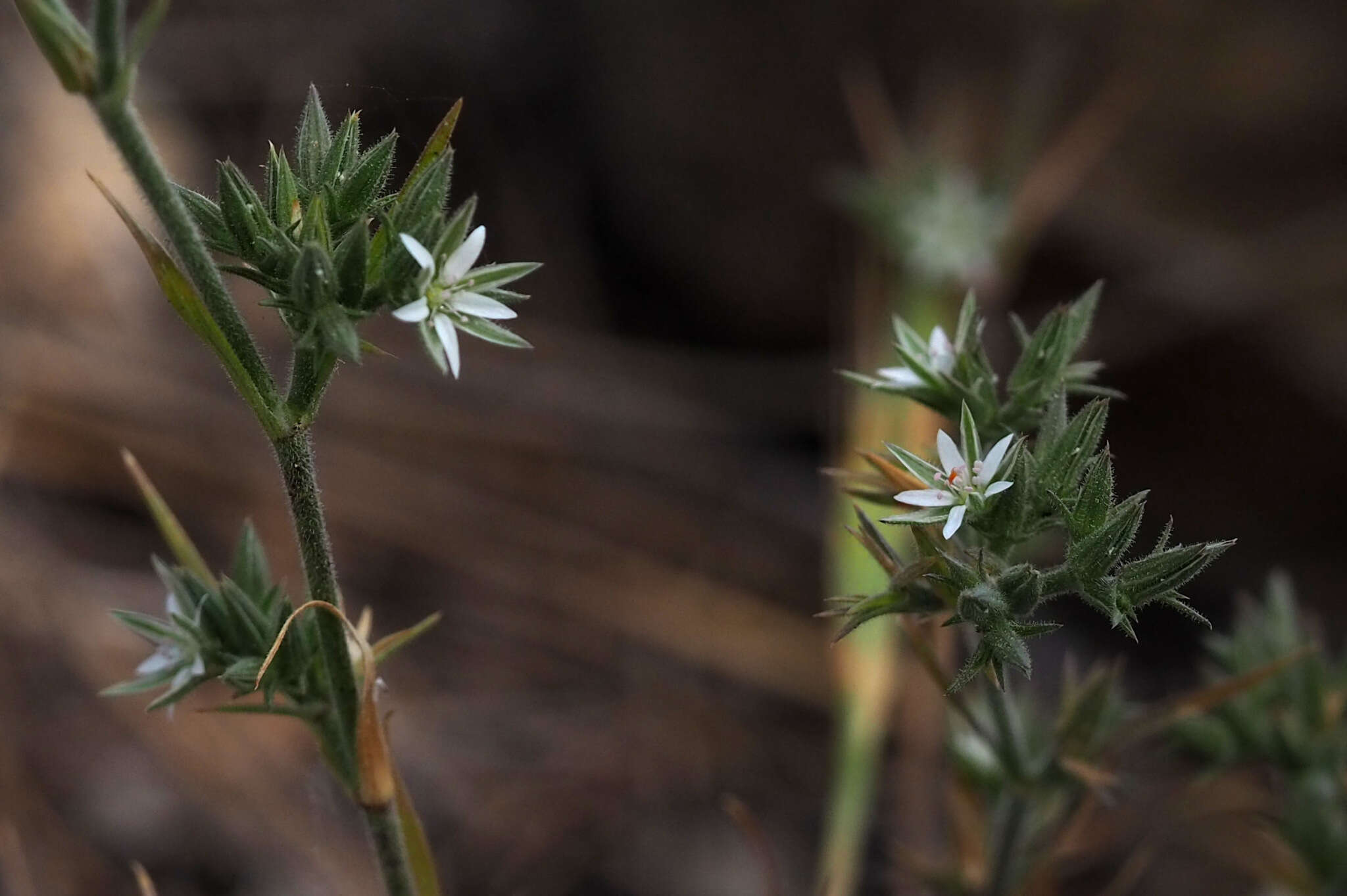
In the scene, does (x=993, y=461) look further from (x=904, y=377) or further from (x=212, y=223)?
(x=212, y=223)

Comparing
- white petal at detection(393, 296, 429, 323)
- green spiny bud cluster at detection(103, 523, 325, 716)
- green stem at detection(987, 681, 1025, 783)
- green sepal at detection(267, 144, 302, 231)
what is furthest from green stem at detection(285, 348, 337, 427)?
green stem at detection(987, 681, 1025, 783)

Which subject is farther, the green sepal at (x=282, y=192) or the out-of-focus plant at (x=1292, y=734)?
the out-of-focus plant at (x=1292, y=734)

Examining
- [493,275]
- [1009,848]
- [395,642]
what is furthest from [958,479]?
[1009,848]

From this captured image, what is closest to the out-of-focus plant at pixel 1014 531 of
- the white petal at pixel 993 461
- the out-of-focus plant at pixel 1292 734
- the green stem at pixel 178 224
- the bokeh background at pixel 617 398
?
the white petal at pixel 993 461

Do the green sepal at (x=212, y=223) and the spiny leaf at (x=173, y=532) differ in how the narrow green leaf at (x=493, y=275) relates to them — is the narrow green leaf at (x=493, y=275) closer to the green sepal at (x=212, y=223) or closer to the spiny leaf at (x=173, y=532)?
the green sepal at (x=212, y=223)

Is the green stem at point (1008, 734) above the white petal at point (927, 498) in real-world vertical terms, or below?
below

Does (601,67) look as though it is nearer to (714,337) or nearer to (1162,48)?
(714,337)

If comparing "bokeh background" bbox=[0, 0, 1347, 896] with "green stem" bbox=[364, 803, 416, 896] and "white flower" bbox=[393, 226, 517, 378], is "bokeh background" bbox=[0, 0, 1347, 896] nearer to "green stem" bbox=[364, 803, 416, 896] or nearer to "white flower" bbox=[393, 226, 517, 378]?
"green stem" bbox=[364, 803, 416, 896]

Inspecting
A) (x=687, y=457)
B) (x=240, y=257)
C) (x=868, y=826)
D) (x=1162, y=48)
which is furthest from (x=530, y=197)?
(x=240, y=257)
